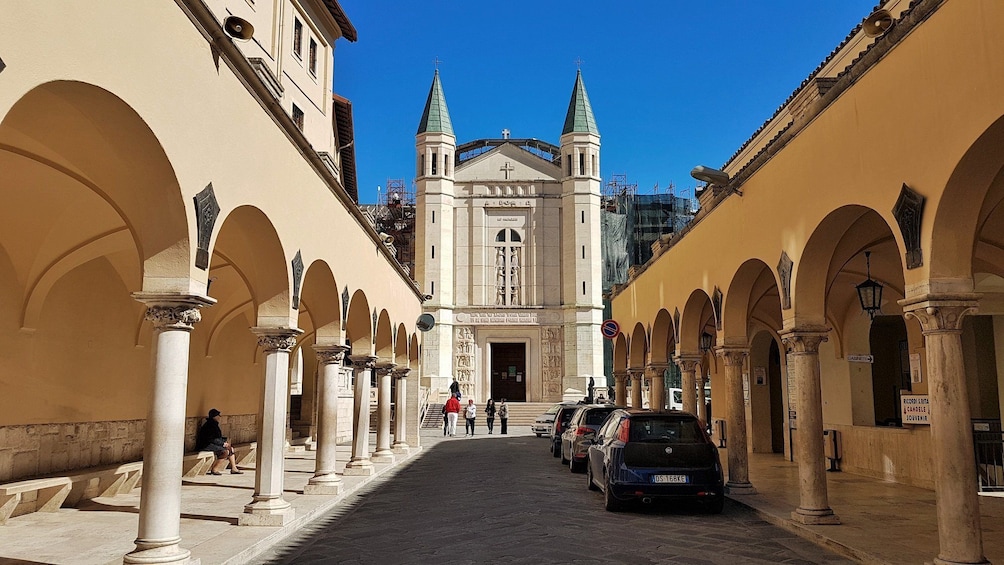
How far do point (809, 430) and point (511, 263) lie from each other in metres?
34.5

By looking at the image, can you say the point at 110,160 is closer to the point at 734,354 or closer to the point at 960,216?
the point at 960,216

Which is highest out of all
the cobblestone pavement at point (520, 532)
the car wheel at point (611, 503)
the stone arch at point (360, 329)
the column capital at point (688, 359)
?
the stone arch at point (360, 329)

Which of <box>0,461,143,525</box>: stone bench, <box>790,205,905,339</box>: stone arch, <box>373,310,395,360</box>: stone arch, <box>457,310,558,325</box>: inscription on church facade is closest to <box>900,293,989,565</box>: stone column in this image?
<box>790,205,905,339</box>: stone arch

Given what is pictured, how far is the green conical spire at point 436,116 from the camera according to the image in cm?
4416

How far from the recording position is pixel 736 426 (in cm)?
1339

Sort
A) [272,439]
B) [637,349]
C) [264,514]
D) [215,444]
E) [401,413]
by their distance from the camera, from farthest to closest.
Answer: [637,349] < [401,413] < [215,444] < [272,439] < [264,514]

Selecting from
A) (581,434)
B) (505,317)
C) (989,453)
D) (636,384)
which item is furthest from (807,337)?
(505,317)

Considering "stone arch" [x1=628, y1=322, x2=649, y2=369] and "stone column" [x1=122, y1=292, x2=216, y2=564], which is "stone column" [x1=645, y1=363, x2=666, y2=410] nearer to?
"stone arch" [x1=628, y1=322, x2=649, y2=369]

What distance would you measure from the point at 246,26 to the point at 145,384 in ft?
29.2

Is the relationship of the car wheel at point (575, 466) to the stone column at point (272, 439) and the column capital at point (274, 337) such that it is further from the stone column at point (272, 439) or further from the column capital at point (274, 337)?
the column capital at point (274, 337)

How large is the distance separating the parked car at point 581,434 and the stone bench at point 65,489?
28.0ft

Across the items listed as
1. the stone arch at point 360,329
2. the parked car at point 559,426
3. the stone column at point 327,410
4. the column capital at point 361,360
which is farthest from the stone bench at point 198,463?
the parked car at point 559,426

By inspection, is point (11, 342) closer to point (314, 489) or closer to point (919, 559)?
point (314, 489)

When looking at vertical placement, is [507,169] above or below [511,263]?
above
